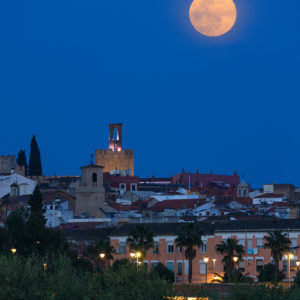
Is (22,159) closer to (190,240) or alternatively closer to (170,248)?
(170,248)

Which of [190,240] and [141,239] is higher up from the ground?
[141,239]

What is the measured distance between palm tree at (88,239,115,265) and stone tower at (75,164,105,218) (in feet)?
110

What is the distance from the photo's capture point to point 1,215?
118750 mm

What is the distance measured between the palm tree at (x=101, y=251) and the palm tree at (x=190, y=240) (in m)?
5.47

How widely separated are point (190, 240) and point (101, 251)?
674 centimetres

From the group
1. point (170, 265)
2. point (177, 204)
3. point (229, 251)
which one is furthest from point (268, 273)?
point (177, 204)

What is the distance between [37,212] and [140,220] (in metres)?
10.5

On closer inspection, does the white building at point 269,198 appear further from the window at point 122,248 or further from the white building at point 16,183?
→ the window at point 122,248

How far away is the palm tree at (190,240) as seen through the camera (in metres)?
76.9

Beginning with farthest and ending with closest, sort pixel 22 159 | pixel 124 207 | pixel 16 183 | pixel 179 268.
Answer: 1. pixel 22 159
2. pixel 16 183
3. pixel 124 207
4. pixel 179 268

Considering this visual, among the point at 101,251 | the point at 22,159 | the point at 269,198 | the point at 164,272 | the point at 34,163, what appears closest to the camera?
the point at 164,272

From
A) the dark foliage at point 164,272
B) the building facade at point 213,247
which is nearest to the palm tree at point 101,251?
the building facade at point 213,247

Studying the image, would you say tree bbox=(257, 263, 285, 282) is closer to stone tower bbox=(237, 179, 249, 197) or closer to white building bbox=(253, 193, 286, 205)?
white building bbox=(253, 193, 286, 205)

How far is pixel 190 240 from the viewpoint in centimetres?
7731
